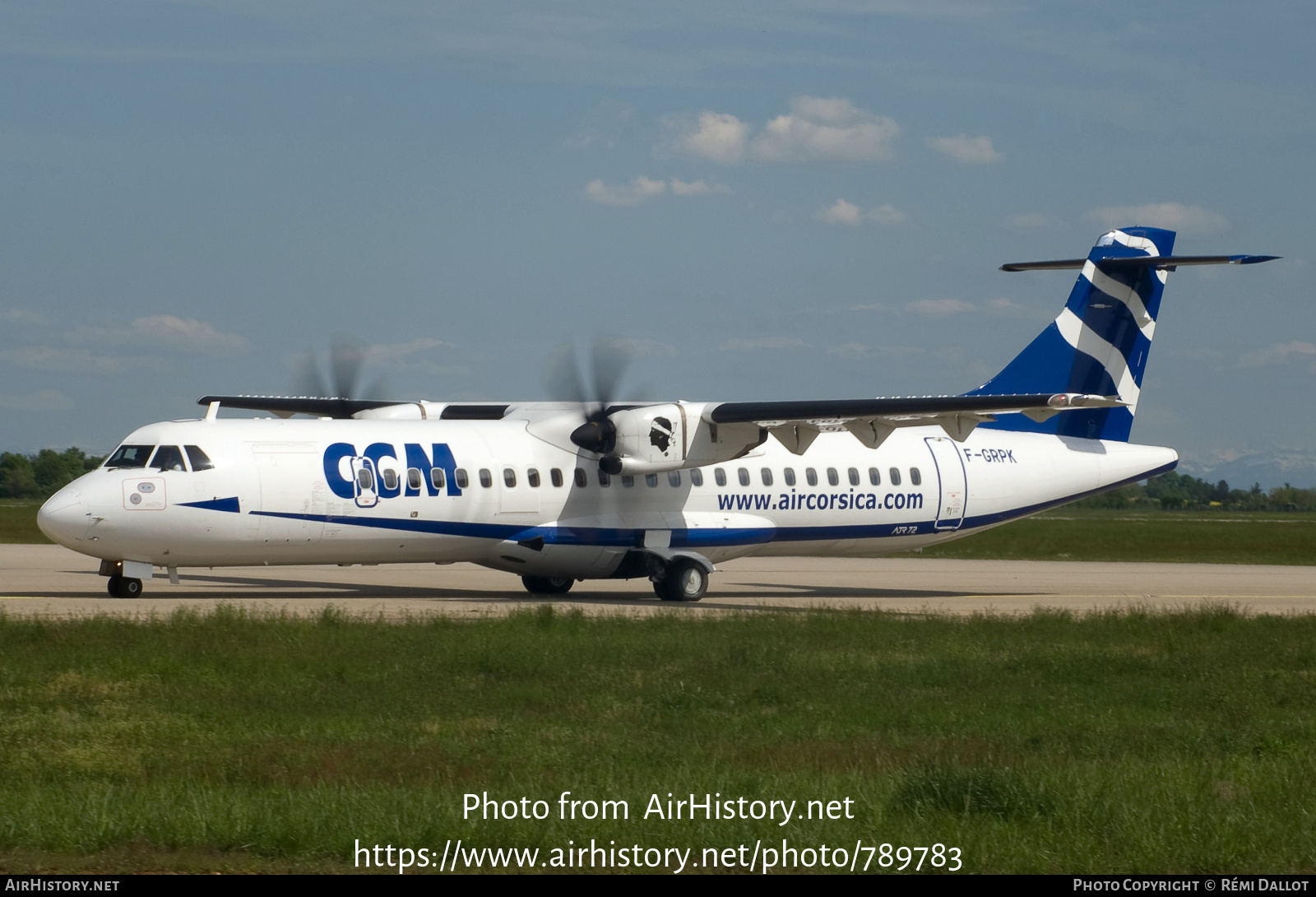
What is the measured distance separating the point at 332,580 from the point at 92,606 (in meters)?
8.32

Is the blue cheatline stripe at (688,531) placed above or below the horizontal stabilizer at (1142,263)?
below

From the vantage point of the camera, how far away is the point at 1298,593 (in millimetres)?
29156

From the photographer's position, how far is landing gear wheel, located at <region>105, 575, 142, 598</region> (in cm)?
2206

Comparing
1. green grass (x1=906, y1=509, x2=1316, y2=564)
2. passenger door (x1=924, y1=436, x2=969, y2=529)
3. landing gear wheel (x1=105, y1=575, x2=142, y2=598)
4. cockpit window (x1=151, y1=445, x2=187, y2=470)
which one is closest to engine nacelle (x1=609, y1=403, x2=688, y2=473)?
passenger door (x1=924, y1=436, x2=969, y2=529)

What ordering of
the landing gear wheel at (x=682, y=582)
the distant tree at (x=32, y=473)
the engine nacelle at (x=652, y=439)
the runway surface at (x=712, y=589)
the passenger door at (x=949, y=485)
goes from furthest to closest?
the distant tree at (x=32, y=473), the passenger door at (x=949, y=485), the landing gear wheel at (x=682, y=582), the engine nacelle at (x=652, y=439), the runway surface at (x=712, y=589)

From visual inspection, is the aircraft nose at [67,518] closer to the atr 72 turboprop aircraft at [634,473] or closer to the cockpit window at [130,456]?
the atr 72 turboprop aircraft at [634,473]

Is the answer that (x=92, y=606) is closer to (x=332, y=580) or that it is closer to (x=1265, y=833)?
(x=332, y=580)

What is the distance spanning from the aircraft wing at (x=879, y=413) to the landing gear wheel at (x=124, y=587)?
925 centimetres

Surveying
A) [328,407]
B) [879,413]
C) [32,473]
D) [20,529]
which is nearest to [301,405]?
[328,407]

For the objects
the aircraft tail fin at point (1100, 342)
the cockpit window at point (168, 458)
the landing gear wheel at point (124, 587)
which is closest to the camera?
the cockpit window at point (168, 458)

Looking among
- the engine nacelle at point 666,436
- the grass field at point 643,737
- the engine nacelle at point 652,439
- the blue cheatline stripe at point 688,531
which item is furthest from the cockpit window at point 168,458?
the engine nacelle at point 652,439

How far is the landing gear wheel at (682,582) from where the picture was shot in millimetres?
24391

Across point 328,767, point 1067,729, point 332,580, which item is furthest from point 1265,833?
point 332,580

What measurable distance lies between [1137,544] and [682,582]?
120 ft
